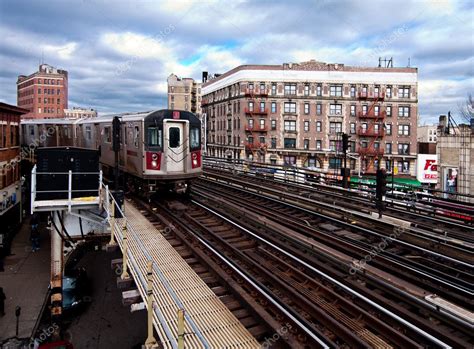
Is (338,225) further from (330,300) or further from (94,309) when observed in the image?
(94,309)

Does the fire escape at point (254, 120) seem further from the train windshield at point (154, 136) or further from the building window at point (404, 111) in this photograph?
the train windshield at point (154, 136)

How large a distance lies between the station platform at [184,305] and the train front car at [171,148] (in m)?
4.61

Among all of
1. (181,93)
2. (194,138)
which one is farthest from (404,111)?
(181,93)

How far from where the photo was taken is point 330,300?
24.8ft

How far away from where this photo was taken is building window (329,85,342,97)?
51688mm

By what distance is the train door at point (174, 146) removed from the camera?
49.5ft

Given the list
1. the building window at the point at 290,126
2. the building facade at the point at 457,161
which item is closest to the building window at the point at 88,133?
the building facade at the point at 457,161

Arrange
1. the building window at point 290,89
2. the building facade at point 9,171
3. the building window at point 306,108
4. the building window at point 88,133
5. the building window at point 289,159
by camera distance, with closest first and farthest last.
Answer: the building facade at point 9,171
the building window at point 88,133
the building window at point 306,108
the building window at point 290,89
the building window at point 289,159

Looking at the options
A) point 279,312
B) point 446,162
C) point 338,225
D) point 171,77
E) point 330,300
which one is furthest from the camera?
point 171,77

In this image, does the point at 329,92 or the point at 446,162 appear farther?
the point at 329,92

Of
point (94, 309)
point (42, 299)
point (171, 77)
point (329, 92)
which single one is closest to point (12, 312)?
point (42, 299)

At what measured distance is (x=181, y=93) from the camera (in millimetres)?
96188

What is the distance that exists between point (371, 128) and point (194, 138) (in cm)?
4091

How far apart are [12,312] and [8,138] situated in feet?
37.3
